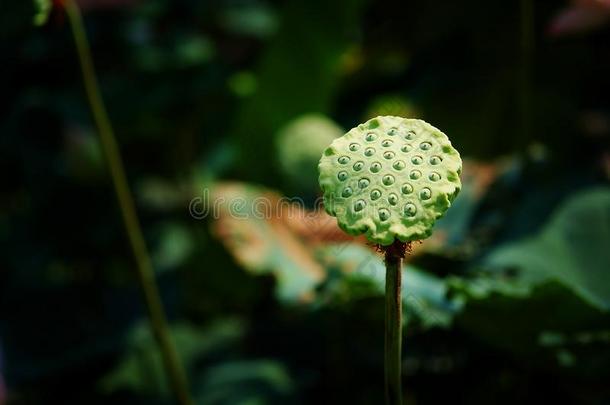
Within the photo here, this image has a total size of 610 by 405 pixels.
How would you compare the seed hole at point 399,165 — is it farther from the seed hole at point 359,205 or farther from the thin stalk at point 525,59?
the thin stalk at point 525,59

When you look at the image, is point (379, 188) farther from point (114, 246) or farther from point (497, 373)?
point (114, 246)

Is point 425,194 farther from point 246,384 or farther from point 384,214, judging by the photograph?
point 246,384

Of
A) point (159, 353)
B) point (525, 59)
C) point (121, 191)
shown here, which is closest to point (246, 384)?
point (159, 353)

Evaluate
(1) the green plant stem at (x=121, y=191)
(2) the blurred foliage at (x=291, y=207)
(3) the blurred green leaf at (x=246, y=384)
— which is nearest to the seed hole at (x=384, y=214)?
(2) the blurred foliage at (x=291, y=207)

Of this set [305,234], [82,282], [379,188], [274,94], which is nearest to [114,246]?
[82,282]

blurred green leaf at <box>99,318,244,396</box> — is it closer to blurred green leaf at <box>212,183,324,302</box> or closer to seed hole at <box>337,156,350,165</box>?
blurred green leaf at <box>212,183,324,302</box>

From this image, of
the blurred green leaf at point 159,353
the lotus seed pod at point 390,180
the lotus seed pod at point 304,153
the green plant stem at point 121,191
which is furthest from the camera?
the blurred green leaf at point 159,353

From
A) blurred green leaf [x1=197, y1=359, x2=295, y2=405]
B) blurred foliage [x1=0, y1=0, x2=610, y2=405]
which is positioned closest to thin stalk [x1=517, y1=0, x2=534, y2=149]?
blurred foliage [x1=0, y1=0, x2=610, y2=405]
